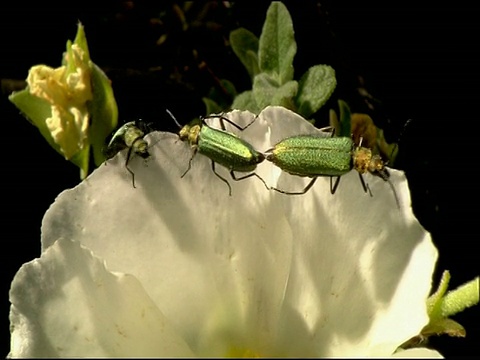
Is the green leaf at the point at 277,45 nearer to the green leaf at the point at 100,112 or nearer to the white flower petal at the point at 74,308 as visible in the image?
the green leaf at the point at 100,112

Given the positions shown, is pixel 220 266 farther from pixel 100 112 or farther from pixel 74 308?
pixel 100 112

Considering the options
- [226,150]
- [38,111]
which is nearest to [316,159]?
[226,150]

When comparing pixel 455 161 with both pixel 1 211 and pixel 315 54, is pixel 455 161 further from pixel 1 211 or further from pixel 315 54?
pixel 1 211

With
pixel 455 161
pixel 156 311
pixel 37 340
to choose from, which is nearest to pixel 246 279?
pixel 156 311

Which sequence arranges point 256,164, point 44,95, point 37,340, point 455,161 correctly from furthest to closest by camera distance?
1. point 455,161
2. point 44,95
3. point 256,164
4. point 37,340

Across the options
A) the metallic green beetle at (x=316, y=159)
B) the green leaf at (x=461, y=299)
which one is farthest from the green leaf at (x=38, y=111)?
the green leaf at (x=461, y=299)

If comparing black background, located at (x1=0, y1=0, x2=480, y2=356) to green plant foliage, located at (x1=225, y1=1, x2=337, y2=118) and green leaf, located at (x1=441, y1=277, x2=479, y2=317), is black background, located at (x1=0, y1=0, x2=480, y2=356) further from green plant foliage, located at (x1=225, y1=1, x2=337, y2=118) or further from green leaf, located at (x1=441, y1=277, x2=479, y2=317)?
green leaf, located at (x1=441, y1=277, x2=479, y2=317)
